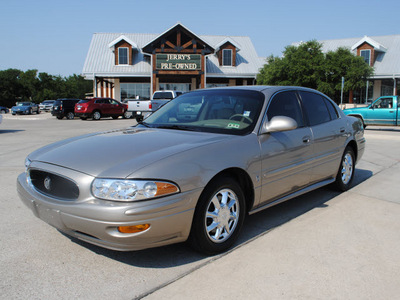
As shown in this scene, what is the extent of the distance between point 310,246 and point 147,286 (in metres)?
1.65

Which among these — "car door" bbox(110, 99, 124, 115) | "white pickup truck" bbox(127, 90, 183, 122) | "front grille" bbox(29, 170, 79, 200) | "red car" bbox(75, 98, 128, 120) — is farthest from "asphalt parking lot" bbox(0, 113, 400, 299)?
"car door" bbox(110, 99, 124, 115)

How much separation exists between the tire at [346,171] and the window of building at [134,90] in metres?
28.8

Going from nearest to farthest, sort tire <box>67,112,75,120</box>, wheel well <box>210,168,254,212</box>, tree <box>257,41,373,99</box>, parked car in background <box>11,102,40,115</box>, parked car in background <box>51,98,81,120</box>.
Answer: wheel well <box>210,168,254,212</box>
tree <box>257,41,373,99</box>
parked car in background <box>51,98,81,120</box>
tire <box>67,112,75,120</box>
parked car in background <box>11,102,40,115</box>

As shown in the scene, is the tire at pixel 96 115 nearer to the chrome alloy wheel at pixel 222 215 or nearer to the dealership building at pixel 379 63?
the dealership building at pixel 379 63

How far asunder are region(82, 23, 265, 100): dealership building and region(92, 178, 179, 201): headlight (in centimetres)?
2647

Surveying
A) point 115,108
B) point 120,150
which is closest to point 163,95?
point 115,108

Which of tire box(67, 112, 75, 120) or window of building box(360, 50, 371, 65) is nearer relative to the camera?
tire box(67, 112, 75, 120)

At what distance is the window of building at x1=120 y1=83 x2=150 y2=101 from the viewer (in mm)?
33188

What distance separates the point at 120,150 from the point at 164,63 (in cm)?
2695

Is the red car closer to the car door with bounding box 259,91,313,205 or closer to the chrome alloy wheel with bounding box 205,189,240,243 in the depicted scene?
the car door with bounding box 259,91,313,205

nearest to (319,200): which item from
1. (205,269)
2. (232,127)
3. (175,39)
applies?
(232,127)

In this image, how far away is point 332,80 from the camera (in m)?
26.6

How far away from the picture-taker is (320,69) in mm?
26031

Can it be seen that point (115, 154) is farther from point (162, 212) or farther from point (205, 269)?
point (205, 269)
